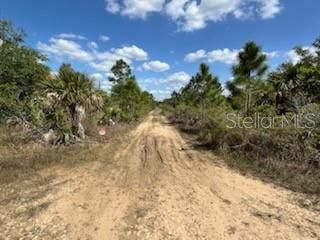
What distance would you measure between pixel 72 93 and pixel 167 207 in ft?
30.2

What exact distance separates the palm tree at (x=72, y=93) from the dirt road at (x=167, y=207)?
498cm

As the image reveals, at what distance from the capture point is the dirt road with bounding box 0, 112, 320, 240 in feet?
15.4

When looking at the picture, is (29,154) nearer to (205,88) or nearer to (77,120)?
(77,120)

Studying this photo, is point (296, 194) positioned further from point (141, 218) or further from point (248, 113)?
point (248, 113)

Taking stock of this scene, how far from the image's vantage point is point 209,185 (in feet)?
23.9

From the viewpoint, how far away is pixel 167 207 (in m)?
5.73

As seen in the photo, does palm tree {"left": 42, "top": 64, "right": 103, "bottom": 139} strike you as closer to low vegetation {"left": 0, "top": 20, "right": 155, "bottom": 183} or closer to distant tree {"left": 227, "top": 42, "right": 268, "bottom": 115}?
low vegetation {"left": 0, "top": 20, "right": 155, "bottom": 183}

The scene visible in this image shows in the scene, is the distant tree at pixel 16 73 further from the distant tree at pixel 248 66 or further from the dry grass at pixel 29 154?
the distant tree at pixel 248 66

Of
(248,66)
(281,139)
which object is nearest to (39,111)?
(281,139)

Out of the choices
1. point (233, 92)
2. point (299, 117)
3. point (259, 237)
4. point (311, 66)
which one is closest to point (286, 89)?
point (233, 92)

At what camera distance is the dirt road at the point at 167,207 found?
4.68 m

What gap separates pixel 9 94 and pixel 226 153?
302 inches

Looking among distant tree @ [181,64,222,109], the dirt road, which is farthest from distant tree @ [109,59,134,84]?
the dirt road

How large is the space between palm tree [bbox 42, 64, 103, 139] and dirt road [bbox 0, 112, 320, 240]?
4.98 m
